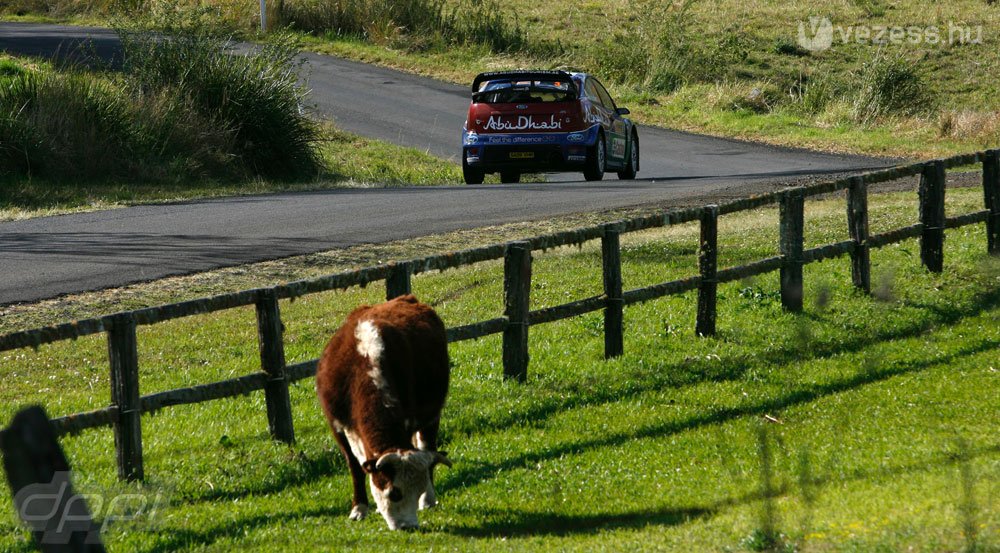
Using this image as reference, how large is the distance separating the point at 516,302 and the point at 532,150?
39.6ft

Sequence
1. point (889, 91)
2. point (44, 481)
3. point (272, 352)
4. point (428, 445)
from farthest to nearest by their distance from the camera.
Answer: point (889, 91) → point (272, 352) → point (428, 445) → point (44, 481)

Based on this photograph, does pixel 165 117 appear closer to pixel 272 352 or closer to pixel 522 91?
pixel 522 91

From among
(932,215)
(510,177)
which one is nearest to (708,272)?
(932,215)

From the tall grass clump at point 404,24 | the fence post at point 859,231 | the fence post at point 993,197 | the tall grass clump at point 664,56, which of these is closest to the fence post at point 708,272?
the fence post at point 859,231

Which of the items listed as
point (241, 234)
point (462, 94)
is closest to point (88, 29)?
point (462, 94)

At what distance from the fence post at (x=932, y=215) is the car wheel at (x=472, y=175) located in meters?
10.2

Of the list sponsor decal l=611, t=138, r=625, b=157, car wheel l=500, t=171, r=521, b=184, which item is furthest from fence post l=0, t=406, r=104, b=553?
car wheel l=500, t=171, r=521, b=184

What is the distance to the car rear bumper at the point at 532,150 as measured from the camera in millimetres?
21844

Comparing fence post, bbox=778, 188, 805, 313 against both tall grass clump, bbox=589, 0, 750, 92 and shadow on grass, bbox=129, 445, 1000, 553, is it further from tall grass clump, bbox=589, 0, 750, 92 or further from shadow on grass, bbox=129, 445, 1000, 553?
tall grass clump, bbox=589, 0, 750, 92

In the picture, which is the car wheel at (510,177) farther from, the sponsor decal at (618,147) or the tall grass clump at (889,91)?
the tall grass clump at (889,91)

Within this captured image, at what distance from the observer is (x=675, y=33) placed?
128ft

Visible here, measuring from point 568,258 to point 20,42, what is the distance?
2431 centimetres

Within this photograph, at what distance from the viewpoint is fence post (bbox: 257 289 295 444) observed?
8.37m

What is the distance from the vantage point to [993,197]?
14.6m
